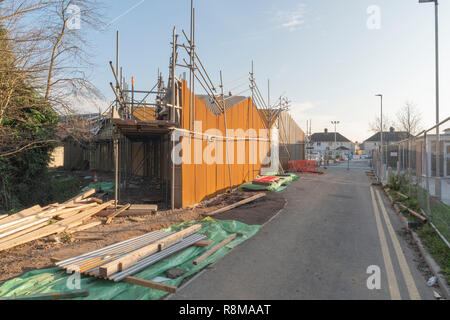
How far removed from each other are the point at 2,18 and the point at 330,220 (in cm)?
919

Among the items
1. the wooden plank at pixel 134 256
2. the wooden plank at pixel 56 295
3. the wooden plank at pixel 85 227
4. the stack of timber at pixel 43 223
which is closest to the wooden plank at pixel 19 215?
the stack of timber at pixel 43 223

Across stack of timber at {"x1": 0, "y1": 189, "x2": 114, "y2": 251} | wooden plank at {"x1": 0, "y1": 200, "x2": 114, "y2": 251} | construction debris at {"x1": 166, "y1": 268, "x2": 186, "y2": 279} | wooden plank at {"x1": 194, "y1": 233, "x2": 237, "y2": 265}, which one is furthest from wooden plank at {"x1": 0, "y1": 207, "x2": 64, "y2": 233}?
wooden plank at {"x1": 194, "y1": 233, "x2": 237, "y2": 265}

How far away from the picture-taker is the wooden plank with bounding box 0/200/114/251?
6379 millimetres

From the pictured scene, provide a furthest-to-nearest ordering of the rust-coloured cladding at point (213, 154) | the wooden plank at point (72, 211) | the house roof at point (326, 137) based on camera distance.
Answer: the house roof at point (326, 137)
the rust-coloured cladding at point (213, 154)
the wooden plank at point (72, 211)

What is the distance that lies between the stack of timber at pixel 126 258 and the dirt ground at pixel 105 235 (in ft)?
2.62

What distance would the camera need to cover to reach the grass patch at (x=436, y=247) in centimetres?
476

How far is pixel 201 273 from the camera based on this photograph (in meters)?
4.76

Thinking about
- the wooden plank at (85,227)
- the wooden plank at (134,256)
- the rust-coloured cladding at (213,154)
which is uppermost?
the rust-coloured cladding at (213,154)

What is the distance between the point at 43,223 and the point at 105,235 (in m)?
1.78

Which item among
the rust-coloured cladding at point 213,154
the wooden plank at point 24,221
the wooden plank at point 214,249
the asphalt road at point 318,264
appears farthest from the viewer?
the rust-coloured cladding at point 213,154

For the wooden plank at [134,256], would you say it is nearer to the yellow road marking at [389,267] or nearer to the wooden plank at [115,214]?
the wooden plank at [115,214]

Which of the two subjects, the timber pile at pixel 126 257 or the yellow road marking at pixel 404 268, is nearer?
the yellow road marking at pixel 404 268

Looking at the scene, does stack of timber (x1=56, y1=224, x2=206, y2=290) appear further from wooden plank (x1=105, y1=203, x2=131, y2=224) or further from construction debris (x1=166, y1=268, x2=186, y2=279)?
wooden plank (x1=105, y1=203, x2=131, y2=224)
